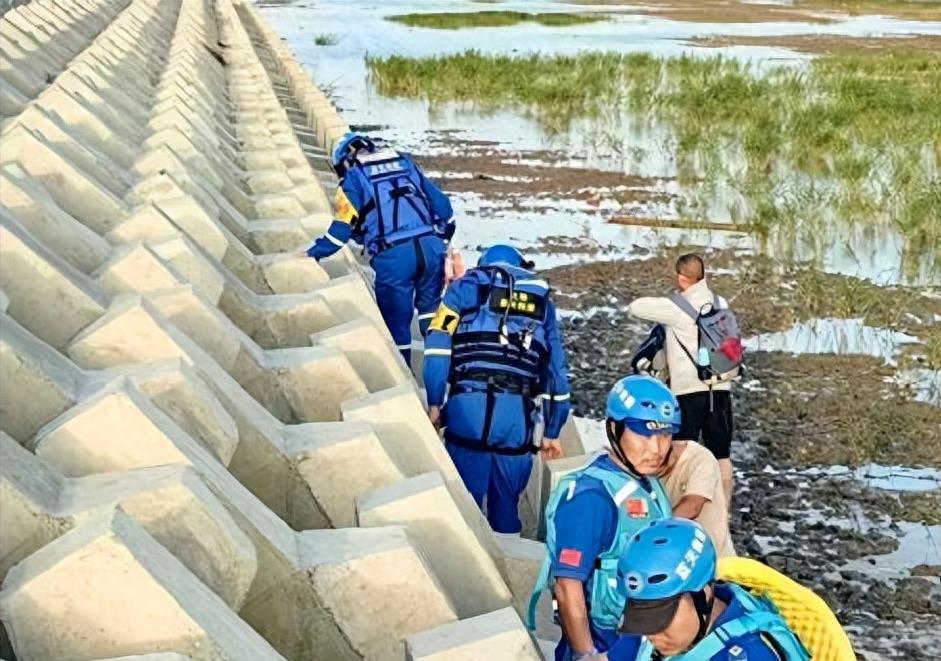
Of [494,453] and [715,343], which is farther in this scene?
[715,343]

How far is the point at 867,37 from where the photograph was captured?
121ft

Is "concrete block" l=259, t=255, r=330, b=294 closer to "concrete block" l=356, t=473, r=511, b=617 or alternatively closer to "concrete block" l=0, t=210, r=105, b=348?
"concrete block" l=0, t=210, r=105, b=348

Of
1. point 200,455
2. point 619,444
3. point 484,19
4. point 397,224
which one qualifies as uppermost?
point 200,455

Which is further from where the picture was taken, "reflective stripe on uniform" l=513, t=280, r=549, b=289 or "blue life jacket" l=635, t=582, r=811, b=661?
"reflective stripe on uniform" l=513, t=280, r=549, b=289

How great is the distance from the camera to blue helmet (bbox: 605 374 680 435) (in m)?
3.62

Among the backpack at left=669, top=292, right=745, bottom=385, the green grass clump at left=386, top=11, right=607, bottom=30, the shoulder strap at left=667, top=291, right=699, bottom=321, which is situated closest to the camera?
the backpack at left=669, top=292, right=745, bottom=385

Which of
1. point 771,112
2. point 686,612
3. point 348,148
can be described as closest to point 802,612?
point 686,612

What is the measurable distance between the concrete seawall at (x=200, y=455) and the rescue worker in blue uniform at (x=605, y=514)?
0.20 metres

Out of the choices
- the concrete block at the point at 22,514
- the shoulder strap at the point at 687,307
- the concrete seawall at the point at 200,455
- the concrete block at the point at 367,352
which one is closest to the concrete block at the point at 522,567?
the concrete seawall at the point at 200,455

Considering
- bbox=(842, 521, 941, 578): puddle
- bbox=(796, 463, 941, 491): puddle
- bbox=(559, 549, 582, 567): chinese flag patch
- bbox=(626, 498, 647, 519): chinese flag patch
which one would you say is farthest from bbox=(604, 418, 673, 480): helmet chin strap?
bbox=(796, 463, 941, 491): puddle

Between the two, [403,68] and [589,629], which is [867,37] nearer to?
[403,68]

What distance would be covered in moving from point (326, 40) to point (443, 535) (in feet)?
110

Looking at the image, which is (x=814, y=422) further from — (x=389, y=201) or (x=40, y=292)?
(x=40, y=292)

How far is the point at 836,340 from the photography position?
10453mm
